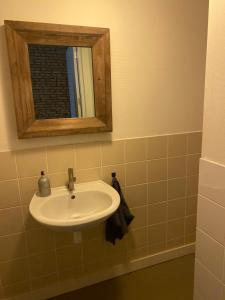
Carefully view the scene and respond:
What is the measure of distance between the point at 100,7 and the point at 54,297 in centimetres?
208

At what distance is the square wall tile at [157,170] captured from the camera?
1.84m

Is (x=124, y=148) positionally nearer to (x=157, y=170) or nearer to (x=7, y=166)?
(x=157, y=170)

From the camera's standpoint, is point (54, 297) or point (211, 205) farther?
point (54, 297)

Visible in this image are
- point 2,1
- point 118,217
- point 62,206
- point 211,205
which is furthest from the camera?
point 118,217

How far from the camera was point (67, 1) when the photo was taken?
4.61 feet

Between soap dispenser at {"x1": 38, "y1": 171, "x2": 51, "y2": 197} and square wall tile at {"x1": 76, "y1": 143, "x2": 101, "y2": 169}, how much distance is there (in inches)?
9.6

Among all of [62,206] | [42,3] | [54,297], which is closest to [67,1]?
[42,3]

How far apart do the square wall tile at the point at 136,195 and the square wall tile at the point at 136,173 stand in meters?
0.04

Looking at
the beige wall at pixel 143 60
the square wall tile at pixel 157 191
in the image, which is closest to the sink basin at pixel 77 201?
the beige wall at pixel 143 60

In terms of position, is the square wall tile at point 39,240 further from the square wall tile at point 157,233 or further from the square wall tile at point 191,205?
the square wall tile at point 191,205

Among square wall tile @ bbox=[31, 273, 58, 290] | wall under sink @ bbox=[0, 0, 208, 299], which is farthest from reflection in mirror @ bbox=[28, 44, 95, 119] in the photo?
square wall tile @ bbox=[31, 273, 58, 290]

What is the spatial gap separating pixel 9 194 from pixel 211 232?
121 centimetres

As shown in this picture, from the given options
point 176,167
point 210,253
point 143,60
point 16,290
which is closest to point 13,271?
point 16,290

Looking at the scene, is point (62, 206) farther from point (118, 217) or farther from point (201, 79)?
point (201, 79)
